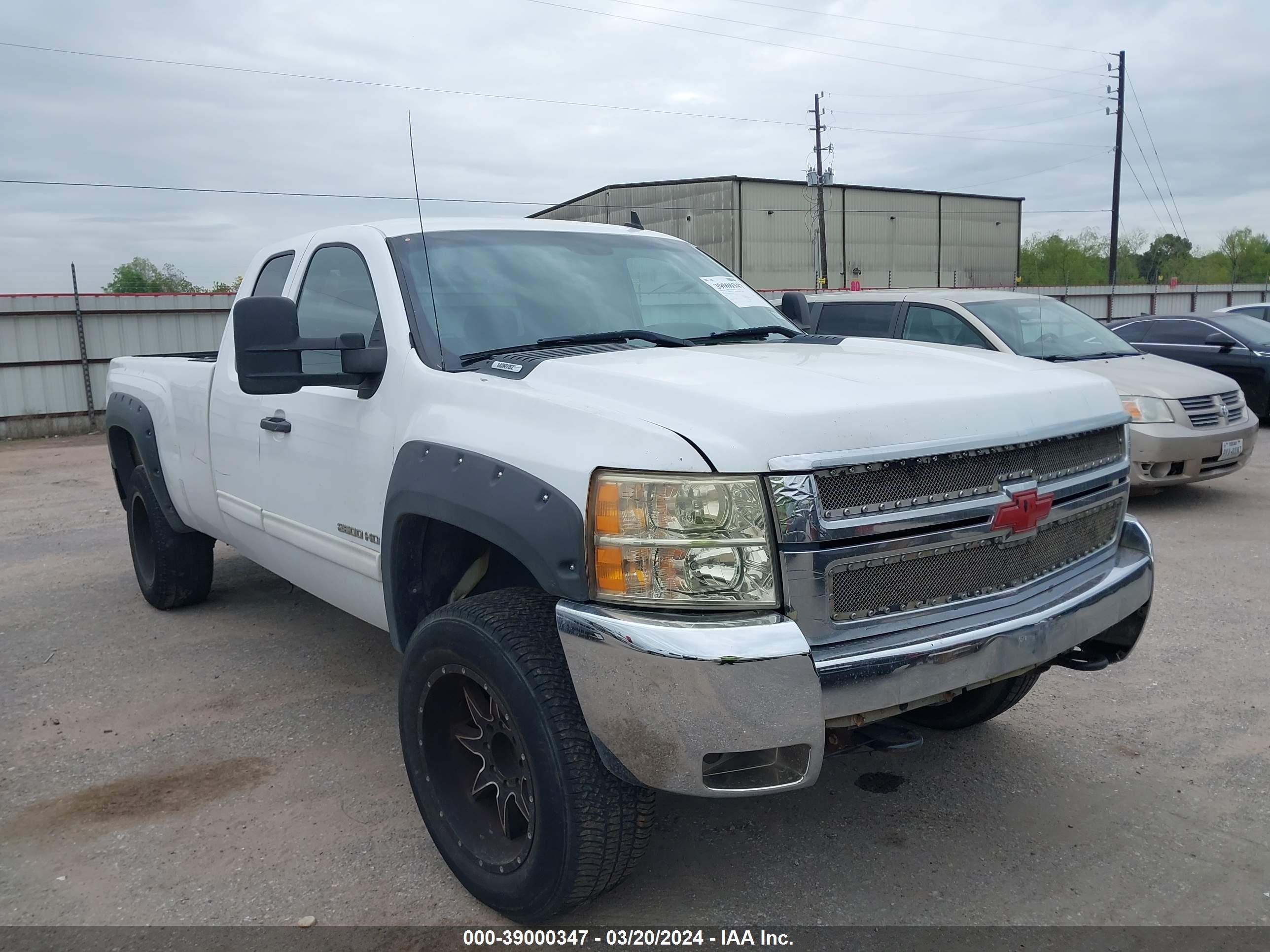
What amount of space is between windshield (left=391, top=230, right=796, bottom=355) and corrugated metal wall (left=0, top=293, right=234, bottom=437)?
14.8 meters

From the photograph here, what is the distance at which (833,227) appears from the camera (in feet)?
155

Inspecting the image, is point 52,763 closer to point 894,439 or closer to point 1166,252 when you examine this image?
point 894,439

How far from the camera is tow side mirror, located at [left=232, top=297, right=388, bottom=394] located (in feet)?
10.3

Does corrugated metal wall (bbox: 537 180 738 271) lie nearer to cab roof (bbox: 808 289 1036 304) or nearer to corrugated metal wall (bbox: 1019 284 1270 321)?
corrugated metal wall (bbox: 1019 284 1270 321)

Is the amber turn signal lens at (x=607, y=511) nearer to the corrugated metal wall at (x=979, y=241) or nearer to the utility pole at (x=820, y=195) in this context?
the utility pole at (x=820, y=195)

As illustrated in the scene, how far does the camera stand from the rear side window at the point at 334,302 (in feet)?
12.2

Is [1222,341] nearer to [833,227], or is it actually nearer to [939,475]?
[939,475]

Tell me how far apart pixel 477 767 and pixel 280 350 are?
1.37 meters

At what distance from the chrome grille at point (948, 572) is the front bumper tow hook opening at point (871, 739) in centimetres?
32

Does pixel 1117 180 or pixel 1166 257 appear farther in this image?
pixel 1166 257

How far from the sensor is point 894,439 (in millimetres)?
2428

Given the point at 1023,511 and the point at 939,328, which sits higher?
the point at 939,328

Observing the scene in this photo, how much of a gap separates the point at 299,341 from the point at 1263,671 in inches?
164

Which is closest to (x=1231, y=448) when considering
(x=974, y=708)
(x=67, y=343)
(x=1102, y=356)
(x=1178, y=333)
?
(x=1102, y=356)
